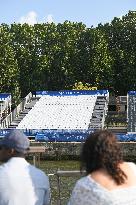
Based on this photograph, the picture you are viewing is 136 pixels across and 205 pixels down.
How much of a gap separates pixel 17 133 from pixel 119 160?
909 mm

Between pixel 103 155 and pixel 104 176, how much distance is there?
0.16m

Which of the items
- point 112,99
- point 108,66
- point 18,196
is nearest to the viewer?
point 18,196

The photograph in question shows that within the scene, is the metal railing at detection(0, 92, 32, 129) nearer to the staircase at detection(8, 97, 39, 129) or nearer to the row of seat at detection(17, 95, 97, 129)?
the staircase at detection(8, 97, 39, 129)

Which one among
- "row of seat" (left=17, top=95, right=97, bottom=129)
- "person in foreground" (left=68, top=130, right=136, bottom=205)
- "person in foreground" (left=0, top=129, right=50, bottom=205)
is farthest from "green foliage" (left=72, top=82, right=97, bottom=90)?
"person in foreground" (left=68, top=130, right=136, bottom=205)

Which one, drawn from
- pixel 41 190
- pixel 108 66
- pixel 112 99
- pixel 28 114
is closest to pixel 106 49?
pixel 108 66

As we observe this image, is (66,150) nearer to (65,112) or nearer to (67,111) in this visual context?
(65,112)

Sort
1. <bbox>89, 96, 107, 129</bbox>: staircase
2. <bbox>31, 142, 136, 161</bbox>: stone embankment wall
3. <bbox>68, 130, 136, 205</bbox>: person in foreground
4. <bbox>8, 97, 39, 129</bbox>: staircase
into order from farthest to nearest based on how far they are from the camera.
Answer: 1. <bbox>8, 97, 39, 129</bbox>: staircase
2. <bbox>89, 96, 107, 129</bbox>: staircase
3. <bbox>31, 142, 136, 161</bbox>: stone embankment wall
4. <bbox>68, 130, 136, 205</bbox>: person in foreground

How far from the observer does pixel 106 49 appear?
60.2 metres

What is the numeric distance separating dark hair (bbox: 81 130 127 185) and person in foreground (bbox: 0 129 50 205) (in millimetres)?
601

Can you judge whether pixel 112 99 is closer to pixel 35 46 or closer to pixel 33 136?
pixel 35 46

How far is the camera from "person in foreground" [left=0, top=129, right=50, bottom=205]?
4.45 m

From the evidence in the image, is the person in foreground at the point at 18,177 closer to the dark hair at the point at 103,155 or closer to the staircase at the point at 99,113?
the dark hair at the point at 103,155

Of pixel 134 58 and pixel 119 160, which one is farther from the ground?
pixel 134 58

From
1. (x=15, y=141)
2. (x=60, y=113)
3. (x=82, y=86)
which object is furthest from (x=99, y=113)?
(x=15, y=141)
